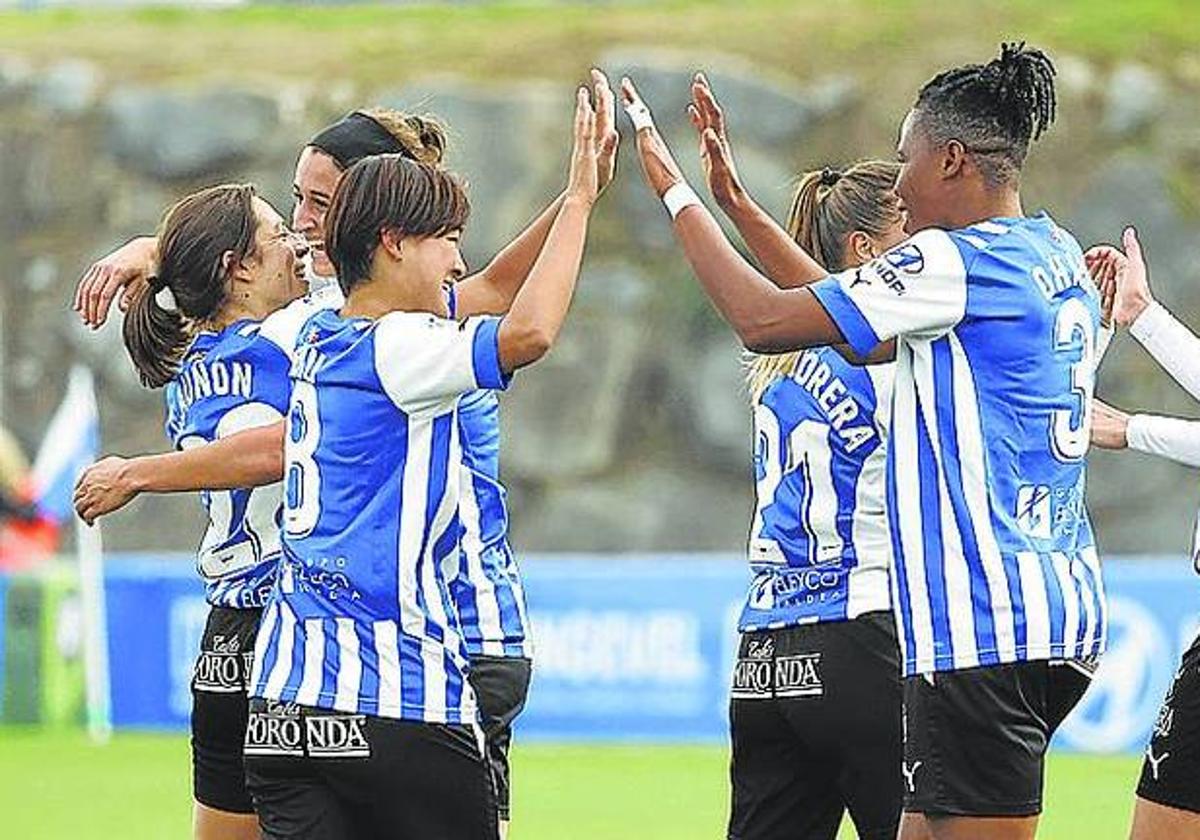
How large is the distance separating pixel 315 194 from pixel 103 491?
3.10ft

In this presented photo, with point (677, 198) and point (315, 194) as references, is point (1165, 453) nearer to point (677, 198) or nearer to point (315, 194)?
point (677, 198)

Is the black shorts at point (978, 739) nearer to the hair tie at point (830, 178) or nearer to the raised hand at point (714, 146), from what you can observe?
the raised hand at point (714, 146)

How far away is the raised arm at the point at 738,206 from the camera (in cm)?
479

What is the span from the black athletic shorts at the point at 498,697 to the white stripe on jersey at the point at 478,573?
35 mm

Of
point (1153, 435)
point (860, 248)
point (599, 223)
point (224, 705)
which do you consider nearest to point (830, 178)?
point (860, 248)

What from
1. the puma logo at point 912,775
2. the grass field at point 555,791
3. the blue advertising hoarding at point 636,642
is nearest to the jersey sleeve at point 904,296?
the puma logo at point 912,775

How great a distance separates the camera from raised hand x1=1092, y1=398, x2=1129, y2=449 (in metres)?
5.56

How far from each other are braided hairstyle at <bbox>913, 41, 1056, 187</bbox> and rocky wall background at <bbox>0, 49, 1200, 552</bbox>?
12.3m

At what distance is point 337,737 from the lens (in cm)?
424

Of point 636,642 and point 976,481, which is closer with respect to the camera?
point 976,481

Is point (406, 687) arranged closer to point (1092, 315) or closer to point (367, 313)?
point (367, 313)

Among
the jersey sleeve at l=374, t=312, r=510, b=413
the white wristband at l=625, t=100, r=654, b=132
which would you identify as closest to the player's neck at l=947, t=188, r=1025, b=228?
the white wristband at l=625, t=100, r=654, b=132

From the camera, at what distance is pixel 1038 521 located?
4.48m

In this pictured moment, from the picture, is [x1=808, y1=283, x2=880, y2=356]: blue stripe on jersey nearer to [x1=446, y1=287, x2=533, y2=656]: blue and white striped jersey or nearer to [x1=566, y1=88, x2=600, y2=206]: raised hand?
[x1=566, y1=88, x2=600, y2=206]: raised hand
